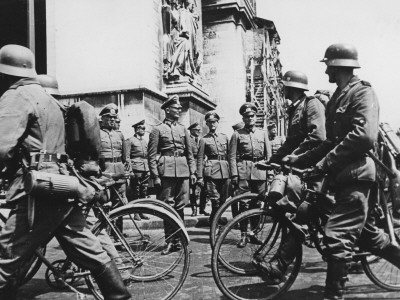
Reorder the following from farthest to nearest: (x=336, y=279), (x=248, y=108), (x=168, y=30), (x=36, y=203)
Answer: (x=168, y=30) < (x=248, y=108) < (x=336, y=279) < (x=36, y=203)

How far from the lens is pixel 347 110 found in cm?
403

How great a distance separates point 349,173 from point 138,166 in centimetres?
751

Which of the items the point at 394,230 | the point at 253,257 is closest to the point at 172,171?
the point at 253,257

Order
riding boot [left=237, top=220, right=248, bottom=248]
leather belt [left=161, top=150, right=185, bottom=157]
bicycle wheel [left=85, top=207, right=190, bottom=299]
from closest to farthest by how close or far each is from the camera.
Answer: bicycle wheel [left=85, top=207, right=190, bottom=299] < riding boot [left=237, top=220, right=248, bottom=248] < leather belt [left=161, top=150, right=185, bottom=157]

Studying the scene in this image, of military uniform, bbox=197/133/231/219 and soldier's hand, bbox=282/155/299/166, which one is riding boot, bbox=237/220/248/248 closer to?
soldier's hand, bbox=282/155/299/166

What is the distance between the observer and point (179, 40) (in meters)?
13.4

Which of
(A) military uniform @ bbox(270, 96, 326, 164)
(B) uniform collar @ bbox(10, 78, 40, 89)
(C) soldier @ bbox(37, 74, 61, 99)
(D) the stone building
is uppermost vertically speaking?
(D) the stone building

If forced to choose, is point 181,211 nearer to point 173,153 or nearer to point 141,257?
point 173,153

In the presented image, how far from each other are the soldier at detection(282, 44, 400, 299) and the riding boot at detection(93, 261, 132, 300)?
5.49 feet

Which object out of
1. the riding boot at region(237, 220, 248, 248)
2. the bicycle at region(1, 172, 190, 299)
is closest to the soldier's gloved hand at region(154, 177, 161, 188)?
the bicycle at region(1, 172, 190, 299)

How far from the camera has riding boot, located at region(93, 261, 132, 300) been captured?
3496mm

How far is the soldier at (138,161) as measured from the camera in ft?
35.2

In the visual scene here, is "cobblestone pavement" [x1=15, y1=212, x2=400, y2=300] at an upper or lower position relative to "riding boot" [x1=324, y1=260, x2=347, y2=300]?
lower

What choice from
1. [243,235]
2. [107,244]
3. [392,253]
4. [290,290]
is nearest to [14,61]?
[107,244]
